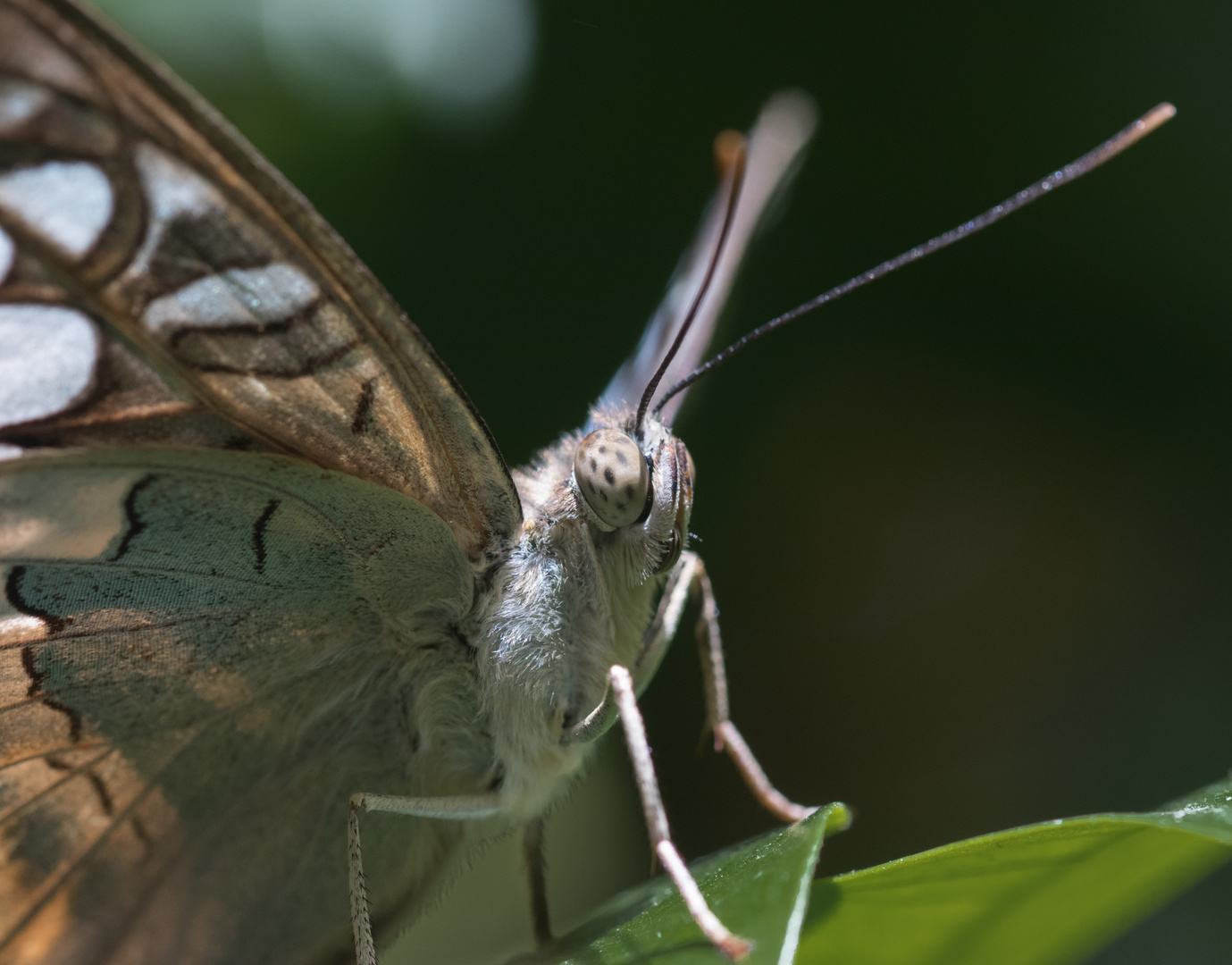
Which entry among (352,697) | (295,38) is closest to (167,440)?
(352,697)

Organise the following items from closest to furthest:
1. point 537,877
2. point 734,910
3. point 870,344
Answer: point 734,910 < point 537,877 < point 870,344

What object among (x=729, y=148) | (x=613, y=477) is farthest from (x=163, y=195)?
(x=729, y=148)

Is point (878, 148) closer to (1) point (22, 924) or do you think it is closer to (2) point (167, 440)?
(2) point (167, 440)

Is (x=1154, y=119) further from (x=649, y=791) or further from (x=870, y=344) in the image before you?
(x=870, y=344)

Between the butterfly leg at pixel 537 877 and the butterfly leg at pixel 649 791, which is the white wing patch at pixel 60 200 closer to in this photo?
the butterfly leg at pixel 649 791

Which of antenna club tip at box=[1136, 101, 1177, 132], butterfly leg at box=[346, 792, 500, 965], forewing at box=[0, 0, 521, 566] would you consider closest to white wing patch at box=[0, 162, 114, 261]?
forewing at box=[0, 0, 521, 566]

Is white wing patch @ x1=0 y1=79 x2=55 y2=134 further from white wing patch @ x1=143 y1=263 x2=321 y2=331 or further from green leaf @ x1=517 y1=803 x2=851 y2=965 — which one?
green leaf @ x1=517 y1=803 x2=851 y2=965
